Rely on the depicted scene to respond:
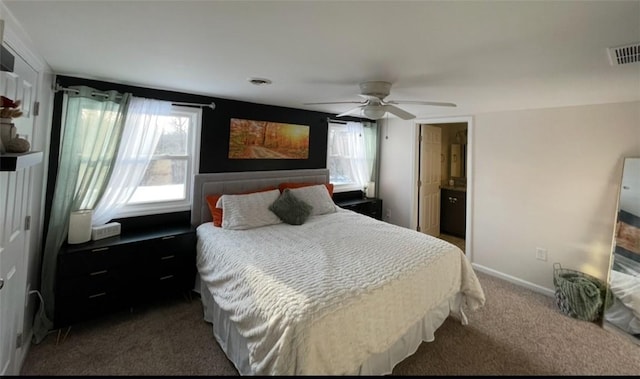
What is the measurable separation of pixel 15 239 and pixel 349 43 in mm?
2196

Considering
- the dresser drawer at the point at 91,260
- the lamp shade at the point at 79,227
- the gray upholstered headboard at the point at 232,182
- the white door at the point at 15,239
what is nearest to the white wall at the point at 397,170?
the gray upholstered headboard at the point at 232,182

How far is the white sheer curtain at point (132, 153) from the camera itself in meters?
2.56

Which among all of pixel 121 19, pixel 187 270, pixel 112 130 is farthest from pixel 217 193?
pixel 121 19

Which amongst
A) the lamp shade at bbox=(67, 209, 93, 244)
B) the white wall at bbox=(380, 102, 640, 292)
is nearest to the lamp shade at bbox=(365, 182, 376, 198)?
the white wall at bbox=(380, 102, 640, 292)

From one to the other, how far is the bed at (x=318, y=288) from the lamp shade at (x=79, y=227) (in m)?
0.89

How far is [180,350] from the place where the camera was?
6.55 ft

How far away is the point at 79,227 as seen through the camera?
2262 mm

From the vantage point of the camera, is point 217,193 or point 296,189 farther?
point 296,189

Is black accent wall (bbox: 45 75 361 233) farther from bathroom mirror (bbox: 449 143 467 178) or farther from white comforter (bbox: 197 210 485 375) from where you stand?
bathroom mirror (bbox: 449 143 467 178)

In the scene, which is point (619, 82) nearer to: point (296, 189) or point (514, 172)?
point (514, 172)

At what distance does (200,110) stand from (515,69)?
299 cm

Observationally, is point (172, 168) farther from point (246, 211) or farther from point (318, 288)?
point (318, 288)

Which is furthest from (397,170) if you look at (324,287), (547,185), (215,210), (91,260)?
(91,260)

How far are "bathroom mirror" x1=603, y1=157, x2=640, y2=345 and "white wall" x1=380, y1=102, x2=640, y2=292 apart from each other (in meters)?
0.12
